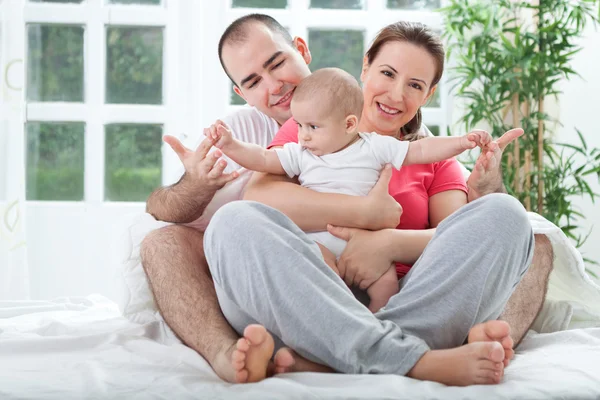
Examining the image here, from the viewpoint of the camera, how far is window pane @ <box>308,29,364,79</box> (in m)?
3.71

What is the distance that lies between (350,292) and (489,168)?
21.1 inches

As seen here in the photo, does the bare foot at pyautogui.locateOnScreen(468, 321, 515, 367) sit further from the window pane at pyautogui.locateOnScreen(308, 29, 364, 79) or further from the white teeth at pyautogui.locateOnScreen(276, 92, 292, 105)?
the window pane at pyautogui.locateOnScreen(308, 29, 364, 79)

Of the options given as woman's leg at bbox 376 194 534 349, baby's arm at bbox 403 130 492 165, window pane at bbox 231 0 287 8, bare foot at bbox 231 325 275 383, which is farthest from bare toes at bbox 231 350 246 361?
window pane at bbox 231 0 287 8

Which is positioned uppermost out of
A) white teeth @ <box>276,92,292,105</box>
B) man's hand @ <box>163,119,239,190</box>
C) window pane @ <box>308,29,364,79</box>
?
window pane @ <box>308,29,364,79</box>

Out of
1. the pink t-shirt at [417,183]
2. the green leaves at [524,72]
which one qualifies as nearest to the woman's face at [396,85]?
the pink t-shirt at [417,183]

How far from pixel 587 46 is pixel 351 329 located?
289cm

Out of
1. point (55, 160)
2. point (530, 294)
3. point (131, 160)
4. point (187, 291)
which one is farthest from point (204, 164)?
point (55, 160)

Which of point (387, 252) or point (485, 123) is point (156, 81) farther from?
point (387, 252)

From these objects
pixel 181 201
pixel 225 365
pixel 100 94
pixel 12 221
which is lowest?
pixel 12 221

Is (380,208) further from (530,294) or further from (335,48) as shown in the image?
(335,48)

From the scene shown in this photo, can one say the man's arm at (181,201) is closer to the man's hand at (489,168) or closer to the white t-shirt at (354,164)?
the white t-shirt at (354,164)

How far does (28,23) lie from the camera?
141 inches

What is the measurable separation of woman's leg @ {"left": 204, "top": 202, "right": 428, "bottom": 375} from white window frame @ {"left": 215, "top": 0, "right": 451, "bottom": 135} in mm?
2302

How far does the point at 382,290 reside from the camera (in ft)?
5.15
